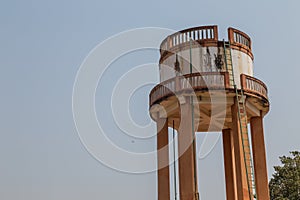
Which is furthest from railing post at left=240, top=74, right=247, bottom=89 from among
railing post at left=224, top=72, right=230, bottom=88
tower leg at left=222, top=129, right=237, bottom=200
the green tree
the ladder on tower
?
the green tree

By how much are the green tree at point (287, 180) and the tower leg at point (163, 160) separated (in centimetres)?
1026

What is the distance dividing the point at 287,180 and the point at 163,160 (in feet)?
35.5

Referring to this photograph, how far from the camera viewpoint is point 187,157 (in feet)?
54.1

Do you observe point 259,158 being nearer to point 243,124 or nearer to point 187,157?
point 243,124

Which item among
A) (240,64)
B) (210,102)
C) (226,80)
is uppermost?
(240,64)

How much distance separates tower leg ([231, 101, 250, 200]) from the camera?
15.7 metres

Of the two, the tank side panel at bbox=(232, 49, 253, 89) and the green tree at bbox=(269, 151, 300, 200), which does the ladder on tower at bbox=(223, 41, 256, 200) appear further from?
the green tree at bbox=(269, 151, 300, 200)

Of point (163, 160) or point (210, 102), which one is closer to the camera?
point (210, 102)

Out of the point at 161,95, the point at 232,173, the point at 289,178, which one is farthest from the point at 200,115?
the point at 289,178

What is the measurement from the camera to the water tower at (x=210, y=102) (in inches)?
647

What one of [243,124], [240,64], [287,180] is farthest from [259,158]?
[287,180]

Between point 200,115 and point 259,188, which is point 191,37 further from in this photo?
point 259,188

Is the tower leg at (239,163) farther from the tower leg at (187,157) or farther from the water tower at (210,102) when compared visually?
the tower leg at (187,157)

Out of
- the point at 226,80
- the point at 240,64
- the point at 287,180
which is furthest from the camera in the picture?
the point at 287,180
